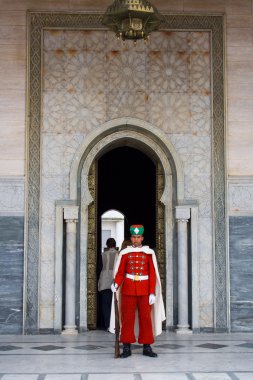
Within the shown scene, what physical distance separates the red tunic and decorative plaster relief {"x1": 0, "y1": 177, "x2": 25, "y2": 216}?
222cm

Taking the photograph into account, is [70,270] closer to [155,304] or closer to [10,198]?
[10,198]

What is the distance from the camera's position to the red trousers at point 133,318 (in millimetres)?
7301

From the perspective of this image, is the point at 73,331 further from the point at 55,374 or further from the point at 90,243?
the point at 55,374

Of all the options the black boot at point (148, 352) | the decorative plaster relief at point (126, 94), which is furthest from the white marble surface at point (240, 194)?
the black boot at point (148, 352)

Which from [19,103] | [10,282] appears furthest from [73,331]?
[19,103]

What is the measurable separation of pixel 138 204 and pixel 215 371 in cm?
905

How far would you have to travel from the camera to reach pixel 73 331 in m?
9.05

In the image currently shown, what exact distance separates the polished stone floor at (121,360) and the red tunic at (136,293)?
25cm

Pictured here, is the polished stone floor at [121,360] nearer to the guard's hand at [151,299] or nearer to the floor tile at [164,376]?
the floor tile at [164,376]

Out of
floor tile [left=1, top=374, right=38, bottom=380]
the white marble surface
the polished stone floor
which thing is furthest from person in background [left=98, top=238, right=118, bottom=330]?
floor tile [left=1, top=374, right=38, bottom=380]

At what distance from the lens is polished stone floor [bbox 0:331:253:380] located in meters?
6.14

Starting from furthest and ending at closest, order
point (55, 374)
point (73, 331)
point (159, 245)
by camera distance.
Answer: point (159, 245) < point (73, 331) < point (55, 374)

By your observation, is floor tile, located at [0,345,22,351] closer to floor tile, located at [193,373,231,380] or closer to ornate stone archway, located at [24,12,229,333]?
ornate stone archway, located at [24,12,229,333]

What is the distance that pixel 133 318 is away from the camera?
7.43 m
